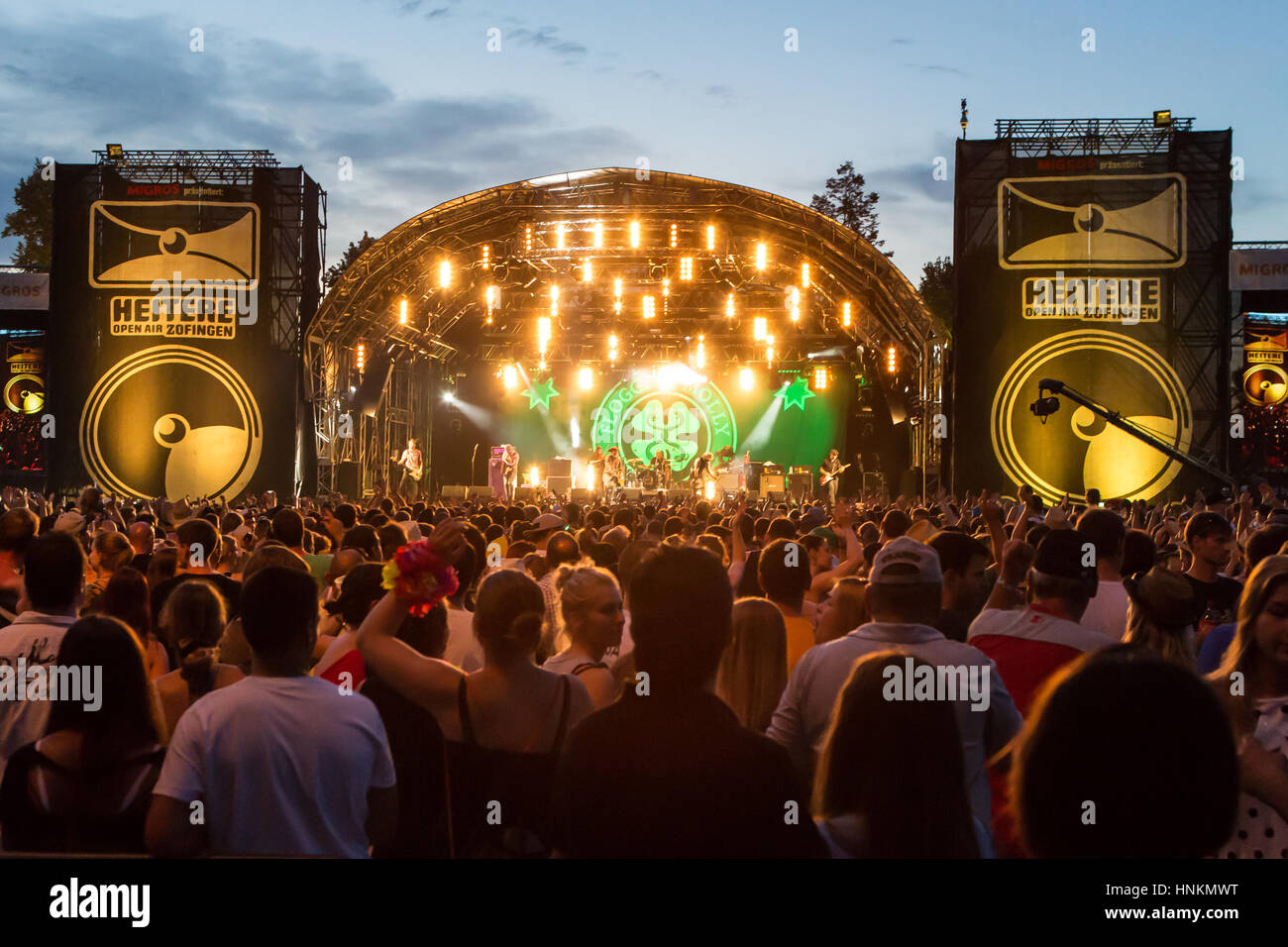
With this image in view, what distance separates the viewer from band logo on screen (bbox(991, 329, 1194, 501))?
20219mm

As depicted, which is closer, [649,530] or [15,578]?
[15,578]

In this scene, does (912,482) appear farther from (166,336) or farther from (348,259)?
(348,259)

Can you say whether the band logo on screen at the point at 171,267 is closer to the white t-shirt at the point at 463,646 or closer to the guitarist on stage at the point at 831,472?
the guitarist on stage at the point at 831,472

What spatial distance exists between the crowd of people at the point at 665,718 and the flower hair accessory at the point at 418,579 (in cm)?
4

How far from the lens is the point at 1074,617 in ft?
13.0

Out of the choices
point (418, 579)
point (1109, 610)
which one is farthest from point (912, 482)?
point (418, 579)

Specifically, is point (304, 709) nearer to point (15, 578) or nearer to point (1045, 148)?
point (15, 578)

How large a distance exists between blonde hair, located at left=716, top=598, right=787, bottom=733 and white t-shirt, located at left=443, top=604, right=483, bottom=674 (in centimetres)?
108

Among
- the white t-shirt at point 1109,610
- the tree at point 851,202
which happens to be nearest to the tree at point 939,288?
the tree at point 851,202
